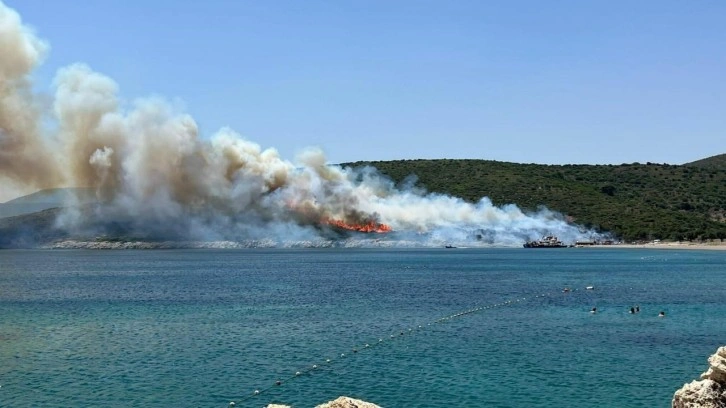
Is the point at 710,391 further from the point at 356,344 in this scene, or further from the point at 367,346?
the point at 356,344

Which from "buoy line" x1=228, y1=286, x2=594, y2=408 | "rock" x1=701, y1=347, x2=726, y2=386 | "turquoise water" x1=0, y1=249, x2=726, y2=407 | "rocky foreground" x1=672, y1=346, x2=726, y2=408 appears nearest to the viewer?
"rocky foreground" x1=672, y1=346, x2=726, y2=408

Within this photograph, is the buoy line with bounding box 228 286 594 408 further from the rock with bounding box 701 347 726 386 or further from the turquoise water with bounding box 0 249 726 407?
the rock with bounding box 701 347 726 386

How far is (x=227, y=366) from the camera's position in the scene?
49.0m

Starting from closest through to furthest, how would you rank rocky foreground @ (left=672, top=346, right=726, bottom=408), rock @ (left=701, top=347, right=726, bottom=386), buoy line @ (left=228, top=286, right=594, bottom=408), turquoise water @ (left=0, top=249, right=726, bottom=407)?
rocky foreground @ (left=672, top=346, right=726, bottom=408), rock @ (left=701, top=347, right=726, bottom=386), turquoise water @ (left=0, top=249, right=726, bottom=407), buoy line @ (left=228, top=286, right=594, bottom=408)

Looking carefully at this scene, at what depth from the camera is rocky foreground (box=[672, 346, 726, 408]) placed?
24.0 m

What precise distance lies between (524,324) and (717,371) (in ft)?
145

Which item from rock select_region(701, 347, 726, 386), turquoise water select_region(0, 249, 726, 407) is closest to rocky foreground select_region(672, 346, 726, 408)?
rock select_region(701, 347, 726, 386)

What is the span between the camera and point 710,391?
24172mm

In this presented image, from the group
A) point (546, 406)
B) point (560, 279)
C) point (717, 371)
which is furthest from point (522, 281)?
point (717, 371)

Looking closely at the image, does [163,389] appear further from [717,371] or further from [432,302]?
[432,302]

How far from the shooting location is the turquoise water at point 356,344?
1636 inches

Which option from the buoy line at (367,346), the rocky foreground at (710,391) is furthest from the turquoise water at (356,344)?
the rocky foreground at (710,391)

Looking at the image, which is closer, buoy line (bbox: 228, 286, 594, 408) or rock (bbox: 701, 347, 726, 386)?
rock (bbox: 701, 347, 726, 386)

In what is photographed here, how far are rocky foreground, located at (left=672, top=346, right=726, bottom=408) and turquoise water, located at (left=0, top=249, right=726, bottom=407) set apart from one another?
14384 mm
